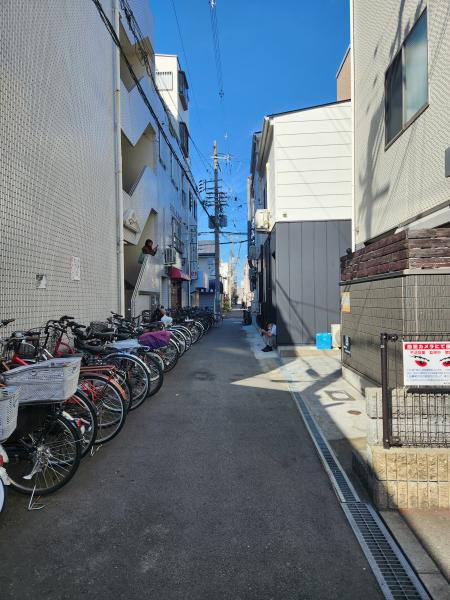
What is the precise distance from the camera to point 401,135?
5.19 meters

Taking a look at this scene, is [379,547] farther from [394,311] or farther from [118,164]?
[118,164]

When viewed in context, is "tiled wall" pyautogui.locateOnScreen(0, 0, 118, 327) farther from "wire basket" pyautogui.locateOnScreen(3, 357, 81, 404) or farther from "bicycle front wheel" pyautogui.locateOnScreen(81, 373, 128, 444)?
"wire basket" pyautogui.locateOnScreen(3, 357, 81, 404)

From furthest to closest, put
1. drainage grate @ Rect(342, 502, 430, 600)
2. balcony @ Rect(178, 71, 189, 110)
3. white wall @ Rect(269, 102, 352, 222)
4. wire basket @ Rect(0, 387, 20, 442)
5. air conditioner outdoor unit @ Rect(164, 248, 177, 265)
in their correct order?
1. balcony @ Rect(178, 71, 189, 110)
2. air conditioner outdoor unit @ Rect(164, 248, 177, 265)
3. white wall @ Rect(269, 102, 352, 222)
4. wire basket @ Rect(0, 387, 20, 442)
5. drainage grate @ Rect(342, 502, 430, 600)

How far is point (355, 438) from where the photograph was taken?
425 centimetres

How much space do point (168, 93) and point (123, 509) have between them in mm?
21341

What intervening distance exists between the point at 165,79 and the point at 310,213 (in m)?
14.5

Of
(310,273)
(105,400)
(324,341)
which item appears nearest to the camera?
(105,400)

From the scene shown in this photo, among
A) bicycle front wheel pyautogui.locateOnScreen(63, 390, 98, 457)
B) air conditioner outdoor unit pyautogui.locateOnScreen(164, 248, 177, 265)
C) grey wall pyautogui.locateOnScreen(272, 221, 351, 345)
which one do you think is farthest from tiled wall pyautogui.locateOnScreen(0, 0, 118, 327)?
air conditioner outdoor unit pyautogui.locateOnScreen(164, 248, 177, 265)

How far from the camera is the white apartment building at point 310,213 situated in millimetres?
10203

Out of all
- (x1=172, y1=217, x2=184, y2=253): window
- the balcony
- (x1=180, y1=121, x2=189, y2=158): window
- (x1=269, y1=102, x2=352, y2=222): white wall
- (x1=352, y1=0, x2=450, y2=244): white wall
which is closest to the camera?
(x1=352, y1=0, x2=450, y2=244): white wall

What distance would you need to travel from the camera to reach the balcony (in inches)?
837

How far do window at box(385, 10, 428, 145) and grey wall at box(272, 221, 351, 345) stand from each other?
463 cm

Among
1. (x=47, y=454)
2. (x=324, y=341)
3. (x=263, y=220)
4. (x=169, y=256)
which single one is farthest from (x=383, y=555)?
(x=169, y=256)

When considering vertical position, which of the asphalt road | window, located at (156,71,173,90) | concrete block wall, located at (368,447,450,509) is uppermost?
window, located at (156,71,173,90)
